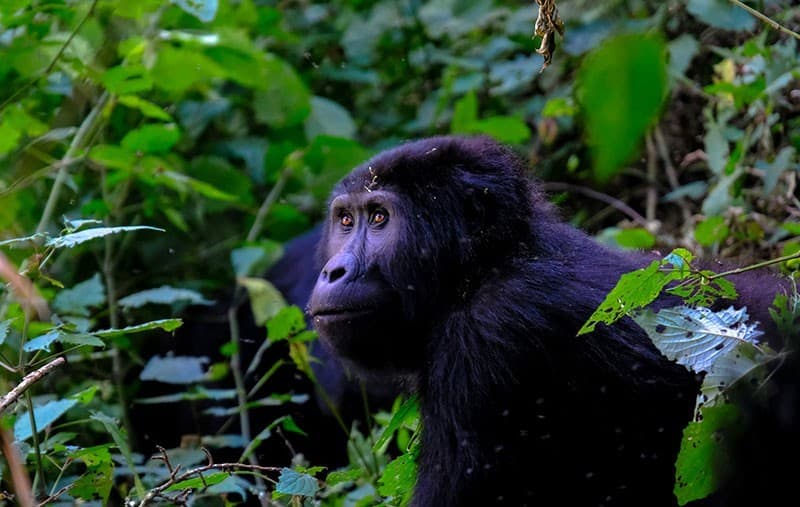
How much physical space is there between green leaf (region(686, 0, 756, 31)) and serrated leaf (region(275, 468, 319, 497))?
2.98 metres

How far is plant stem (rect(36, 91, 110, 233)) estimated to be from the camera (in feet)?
12.9

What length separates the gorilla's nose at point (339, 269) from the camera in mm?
3053

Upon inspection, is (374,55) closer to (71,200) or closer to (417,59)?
(417,59)

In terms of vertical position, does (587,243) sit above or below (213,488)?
above

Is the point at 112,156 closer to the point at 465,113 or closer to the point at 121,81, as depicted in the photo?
the point at 121,81

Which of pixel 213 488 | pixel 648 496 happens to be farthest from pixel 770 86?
pixel 213 488

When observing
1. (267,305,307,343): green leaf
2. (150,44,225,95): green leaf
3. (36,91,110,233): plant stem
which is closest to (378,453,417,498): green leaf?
(267,305,307,343): green leaf

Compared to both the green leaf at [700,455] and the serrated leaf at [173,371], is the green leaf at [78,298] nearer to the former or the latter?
the serrated leaf at [173,371]

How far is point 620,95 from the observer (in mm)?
640

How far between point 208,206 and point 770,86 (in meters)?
2.82

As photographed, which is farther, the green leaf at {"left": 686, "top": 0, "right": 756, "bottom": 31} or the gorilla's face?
the green leaf at {"left": 686, "top": 0, "right": 756, "bottom": 31}

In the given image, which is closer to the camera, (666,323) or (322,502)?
(666,323)

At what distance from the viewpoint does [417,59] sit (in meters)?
6.65

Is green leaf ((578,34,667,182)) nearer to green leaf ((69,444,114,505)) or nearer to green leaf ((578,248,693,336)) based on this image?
green leaf ((578,248,693,336))
